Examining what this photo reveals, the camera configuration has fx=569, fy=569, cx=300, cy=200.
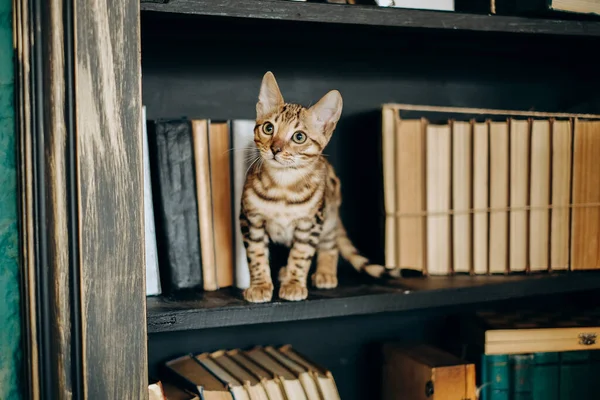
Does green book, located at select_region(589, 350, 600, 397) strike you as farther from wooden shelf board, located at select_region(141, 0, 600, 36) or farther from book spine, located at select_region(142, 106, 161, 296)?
book spine, located at select_region(142, 106, 161, 296)

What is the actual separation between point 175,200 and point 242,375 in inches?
13.2

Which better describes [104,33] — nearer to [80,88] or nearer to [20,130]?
[80,88]

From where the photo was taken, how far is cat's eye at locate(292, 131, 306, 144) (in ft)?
3.30

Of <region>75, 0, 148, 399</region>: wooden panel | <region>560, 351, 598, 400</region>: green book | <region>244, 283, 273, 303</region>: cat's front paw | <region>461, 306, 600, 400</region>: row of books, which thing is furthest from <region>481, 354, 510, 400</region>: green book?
<region>75, 0, 148, 399</region>: wooden panel

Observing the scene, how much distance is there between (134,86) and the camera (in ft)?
2.46

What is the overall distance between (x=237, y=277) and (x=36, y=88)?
18.6 inches

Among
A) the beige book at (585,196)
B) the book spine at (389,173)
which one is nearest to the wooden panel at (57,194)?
the book spine at (389,173)

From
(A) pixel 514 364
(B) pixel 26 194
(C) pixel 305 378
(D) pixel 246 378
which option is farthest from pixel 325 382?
(B) pixel 26 194

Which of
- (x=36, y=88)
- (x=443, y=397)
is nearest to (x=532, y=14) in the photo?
(x=443, y=397)

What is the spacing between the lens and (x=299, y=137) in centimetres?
101

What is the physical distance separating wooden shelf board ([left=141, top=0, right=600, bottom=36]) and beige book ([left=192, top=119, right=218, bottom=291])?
0.24 m

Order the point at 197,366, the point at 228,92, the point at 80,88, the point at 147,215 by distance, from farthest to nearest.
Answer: the point at 228,92, the point at 197,366, the point at 147,215, the point at 80,88

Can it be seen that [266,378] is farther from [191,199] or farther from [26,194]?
[26,194]

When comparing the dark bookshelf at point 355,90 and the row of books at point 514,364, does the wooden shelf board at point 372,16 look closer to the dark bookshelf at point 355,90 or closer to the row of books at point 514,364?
the dark bookshelf at point 355,90
